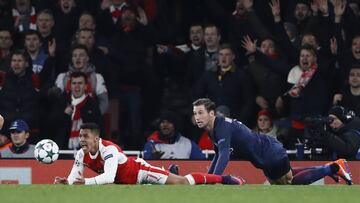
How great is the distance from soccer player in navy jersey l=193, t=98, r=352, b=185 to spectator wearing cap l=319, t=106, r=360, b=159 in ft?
2.04

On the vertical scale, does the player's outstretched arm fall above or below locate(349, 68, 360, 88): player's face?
below

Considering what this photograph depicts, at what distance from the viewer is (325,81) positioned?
646 inches

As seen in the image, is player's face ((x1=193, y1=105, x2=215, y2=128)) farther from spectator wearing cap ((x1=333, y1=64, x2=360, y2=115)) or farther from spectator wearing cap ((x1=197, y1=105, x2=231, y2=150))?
spectator wearing cap ((x1=333, y1=64, x2=360, y2=115))

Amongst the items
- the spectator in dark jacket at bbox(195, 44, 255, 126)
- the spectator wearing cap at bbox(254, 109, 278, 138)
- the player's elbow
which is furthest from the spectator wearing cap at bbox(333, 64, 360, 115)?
the player's elbow

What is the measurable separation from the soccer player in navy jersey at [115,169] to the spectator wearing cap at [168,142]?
5.11 ft

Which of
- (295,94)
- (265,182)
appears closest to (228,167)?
(265,182)

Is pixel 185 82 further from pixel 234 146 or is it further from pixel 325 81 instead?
pixel 234 146

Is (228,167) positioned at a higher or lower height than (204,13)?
lower

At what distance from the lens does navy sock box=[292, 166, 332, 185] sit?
14484mm

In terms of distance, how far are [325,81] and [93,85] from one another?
10.1ft

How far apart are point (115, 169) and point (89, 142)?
0.55m
